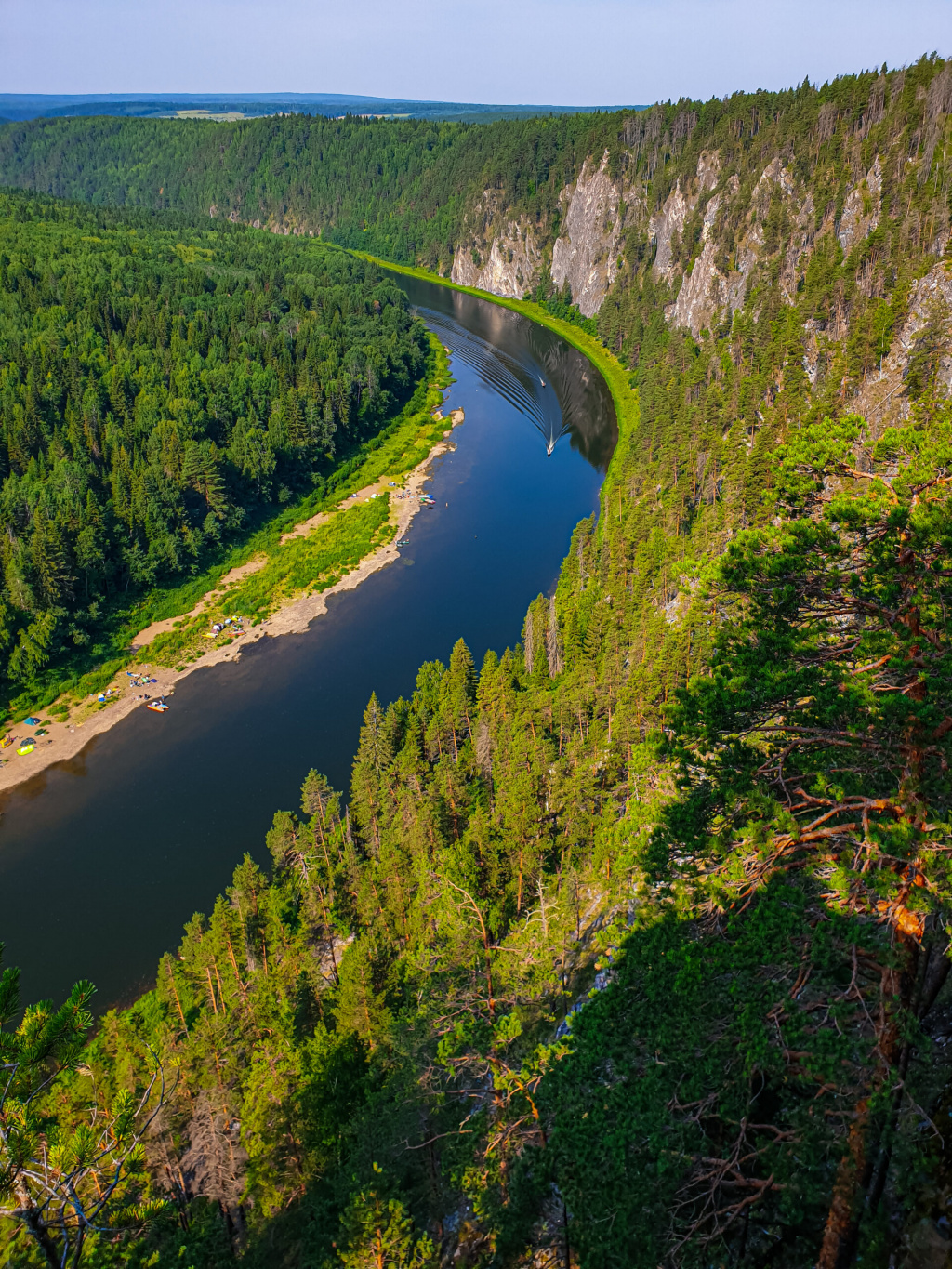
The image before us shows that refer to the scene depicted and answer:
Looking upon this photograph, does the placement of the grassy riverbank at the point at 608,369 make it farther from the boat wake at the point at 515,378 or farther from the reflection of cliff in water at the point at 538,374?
the boat wake at the point at 515,378

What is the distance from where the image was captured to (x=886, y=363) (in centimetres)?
6631

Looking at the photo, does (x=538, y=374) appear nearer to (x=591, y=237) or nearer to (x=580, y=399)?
(x=580, y=399)

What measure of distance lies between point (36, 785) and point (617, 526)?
49666 mm

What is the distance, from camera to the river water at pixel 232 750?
45219 millimetres

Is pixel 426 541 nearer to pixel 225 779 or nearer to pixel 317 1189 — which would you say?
pixel 225 779

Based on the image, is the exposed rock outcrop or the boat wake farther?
the exposed rock outcrop

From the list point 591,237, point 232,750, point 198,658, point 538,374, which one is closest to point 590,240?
point 591,237

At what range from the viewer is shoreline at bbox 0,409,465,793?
193ft

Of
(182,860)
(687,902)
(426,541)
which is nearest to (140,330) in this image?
(426,541)

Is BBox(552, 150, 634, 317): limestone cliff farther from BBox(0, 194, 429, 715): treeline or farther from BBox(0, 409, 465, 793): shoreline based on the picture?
BBox(0, 409, 465, 793): shoreline

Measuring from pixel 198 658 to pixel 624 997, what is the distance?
62396 mm

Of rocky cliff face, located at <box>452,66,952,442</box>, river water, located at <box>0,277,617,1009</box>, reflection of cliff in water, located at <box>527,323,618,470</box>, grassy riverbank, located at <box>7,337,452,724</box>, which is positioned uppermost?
rocky cliff face, located at <box>452,66,952,442</box>

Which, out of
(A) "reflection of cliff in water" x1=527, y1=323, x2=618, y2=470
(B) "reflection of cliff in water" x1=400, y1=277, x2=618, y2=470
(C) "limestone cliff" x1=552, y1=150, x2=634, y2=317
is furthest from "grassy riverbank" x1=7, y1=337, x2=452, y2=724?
(C) "limestone cliff" x1=552, y1=150, x2=634, y2=317

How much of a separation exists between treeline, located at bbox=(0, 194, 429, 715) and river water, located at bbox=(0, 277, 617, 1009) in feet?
51.1
